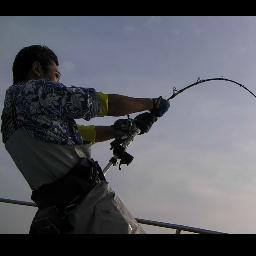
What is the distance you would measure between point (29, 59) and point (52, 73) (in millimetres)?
200

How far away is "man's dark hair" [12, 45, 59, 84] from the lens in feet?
10.6

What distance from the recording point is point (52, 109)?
2820 millimetres

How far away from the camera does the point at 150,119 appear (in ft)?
12.2

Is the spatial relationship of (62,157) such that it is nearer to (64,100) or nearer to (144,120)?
(64,100)

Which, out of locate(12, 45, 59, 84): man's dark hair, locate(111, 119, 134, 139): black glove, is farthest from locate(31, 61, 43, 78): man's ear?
locate(111, 119, 134, 139): black glove

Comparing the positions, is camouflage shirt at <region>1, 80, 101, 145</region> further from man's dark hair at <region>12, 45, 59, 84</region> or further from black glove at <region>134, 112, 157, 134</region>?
black glove at <region>134, 112, 157, 134</region>

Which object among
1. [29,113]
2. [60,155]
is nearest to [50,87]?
[29,113]

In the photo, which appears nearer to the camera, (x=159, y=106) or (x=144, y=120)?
(x=159, y=106)

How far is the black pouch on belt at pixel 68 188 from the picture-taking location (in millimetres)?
2764

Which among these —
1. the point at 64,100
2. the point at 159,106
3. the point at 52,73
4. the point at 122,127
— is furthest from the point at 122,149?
the point at 64,100

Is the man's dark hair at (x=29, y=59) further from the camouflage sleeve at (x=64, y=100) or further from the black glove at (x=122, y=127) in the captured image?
the black glove at (x=122, y=127)

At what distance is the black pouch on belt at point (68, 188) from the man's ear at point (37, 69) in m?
0.79

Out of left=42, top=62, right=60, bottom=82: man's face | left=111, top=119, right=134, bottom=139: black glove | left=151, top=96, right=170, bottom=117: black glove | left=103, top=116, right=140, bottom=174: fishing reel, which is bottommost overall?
left=103, top=116, right=140, bottom=174: fishing reel

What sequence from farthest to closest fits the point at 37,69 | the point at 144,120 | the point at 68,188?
the point at 144,120 < the point at 37,69 < the point at 68,188
